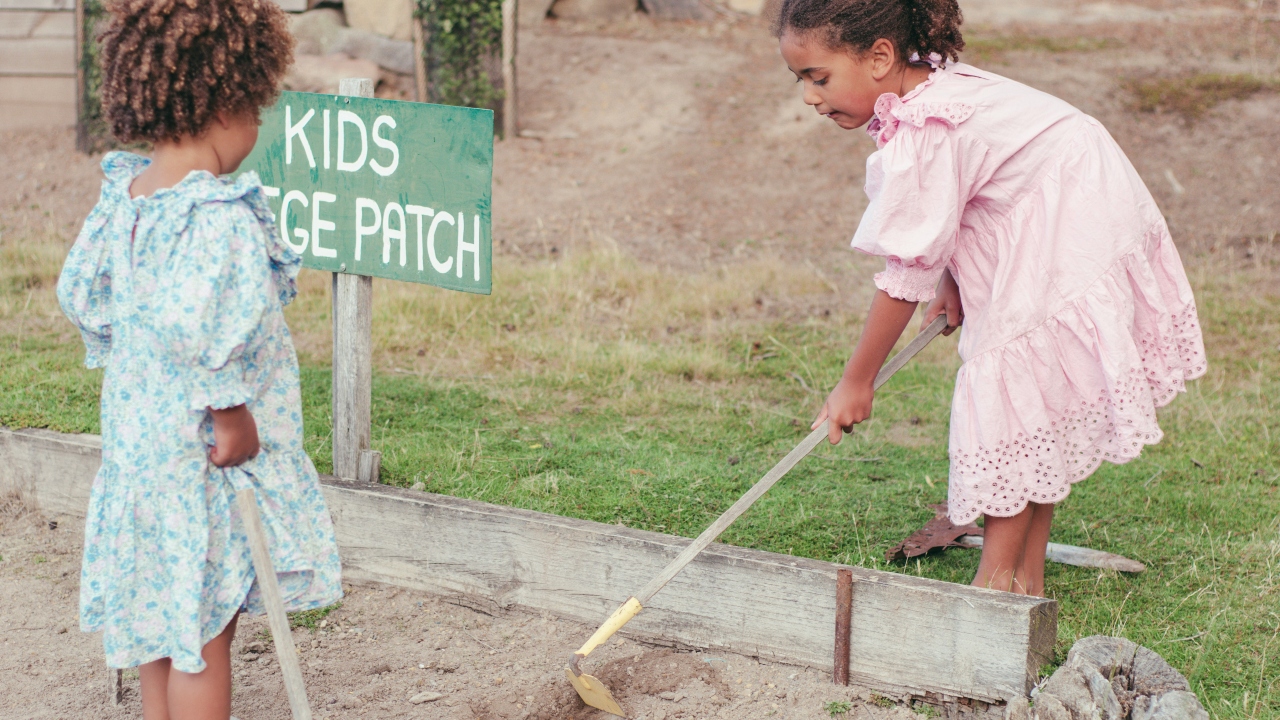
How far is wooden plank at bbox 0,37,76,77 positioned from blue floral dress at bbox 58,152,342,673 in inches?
310

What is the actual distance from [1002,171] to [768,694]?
1398mm

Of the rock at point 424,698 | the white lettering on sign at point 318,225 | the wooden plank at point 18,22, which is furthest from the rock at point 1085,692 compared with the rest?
the wooden plank at point 18,22

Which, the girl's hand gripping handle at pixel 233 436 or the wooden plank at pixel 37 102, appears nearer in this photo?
the girl's hand gripping handle at pixel 233 436

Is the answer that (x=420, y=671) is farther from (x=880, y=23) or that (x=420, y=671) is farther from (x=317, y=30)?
(x=317, y=30)

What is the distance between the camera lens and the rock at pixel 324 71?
29.6 ft

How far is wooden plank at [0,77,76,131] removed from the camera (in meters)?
9.18

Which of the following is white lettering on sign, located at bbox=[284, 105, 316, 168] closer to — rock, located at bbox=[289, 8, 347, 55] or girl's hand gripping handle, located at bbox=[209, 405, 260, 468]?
girl's hand gripping handle, located at bbox=[209, 405, 260, 468]

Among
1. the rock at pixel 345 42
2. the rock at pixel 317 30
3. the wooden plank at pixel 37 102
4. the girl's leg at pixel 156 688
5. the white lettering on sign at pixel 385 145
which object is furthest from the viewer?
the rock at pixel 317 30

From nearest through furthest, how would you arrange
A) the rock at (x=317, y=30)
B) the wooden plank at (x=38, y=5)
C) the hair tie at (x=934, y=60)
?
1. the hair tie at (x=934, y=60)
2. the wooden plank at (x=38, y=5)
3. the rock at (x=317, y=30)

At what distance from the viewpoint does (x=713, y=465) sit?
13.2ft

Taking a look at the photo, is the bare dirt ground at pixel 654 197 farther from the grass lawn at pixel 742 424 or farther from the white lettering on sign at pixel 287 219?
the white lettering on sign at pixel 287 219

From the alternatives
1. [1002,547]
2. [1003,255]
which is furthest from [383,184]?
[1002,547]

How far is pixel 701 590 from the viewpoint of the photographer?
302 cm

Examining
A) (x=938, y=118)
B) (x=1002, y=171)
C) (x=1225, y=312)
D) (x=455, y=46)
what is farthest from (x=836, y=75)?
(x=455, y=46)
